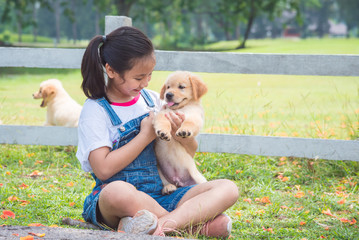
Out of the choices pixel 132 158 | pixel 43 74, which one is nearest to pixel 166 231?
pixel 132 158

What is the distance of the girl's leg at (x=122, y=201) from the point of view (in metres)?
2.36

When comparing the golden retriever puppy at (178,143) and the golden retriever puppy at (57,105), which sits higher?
the golden retriever puppy at (178,143)

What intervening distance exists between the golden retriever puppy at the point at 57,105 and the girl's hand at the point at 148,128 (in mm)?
2601

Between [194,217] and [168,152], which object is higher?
[168,152]

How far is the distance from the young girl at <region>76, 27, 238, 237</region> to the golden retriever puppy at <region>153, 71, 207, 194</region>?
14 cm

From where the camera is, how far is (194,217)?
247 cm

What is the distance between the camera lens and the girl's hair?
98.4 inches

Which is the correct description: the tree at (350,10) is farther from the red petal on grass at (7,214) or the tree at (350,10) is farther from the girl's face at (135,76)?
the red petal on grass at (7,214)

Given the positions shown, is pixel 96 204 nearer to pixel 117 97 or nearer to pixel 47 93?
pixel 117 97

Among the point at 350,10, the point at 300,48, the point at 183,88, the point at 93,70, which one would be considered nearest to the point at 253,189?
the point at 183,88

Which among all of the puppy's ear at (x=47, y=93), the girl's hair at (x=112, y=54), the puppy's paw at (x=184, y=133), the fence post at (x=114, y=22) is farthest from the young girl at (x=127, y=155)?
the puppy's ear at (x=47, y=93)

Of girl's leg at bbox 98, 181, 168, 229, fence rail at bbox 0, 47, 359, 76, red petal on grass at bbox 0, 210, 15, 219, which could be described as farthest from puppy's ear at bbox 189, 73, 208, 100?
red petal on grass at bbox 0, 210, 15, 219

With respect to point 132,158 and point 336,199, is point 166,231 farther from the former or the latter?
point 336,199

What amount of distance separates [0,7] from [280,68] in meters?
39.6
